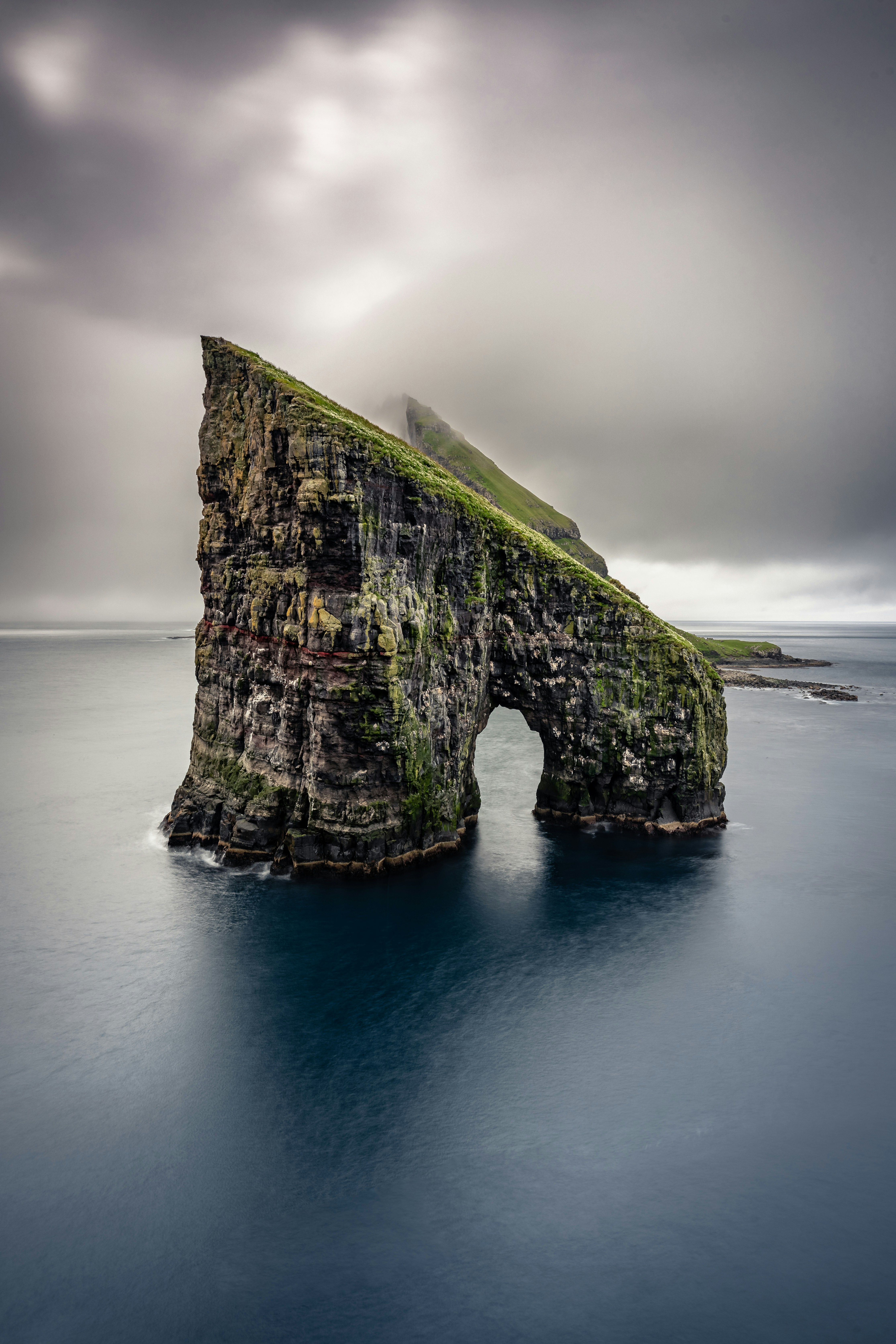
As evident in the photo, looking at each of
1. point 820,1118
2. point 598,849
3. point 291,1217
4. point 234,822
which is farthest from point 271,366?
point 820,1118

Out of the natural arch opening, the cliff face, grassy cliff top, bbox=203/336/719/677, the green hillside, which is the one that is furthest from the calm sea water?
the green hillside

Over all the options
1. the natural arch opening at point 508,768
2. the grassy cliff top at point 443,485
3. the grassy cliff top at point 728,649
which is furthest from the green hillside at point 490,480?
the grassy cliff top at point 443,485

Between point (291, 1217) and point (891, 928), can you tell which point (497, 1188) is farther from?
point (891, 928)

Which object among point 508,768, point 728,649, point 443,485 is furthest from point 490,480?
point 443,485

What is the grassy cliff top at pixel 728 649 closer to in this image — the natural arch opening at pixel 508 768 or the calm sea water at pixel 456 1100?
the natural arch opening at pixel 508 768

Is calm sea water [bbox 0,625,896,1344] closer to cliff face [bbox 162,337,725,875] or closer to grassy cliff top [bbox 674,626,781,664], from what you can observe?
cliff face [bbox 162,337,725,875]

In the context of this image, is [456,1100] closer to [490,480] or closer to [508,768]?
[508,768]
